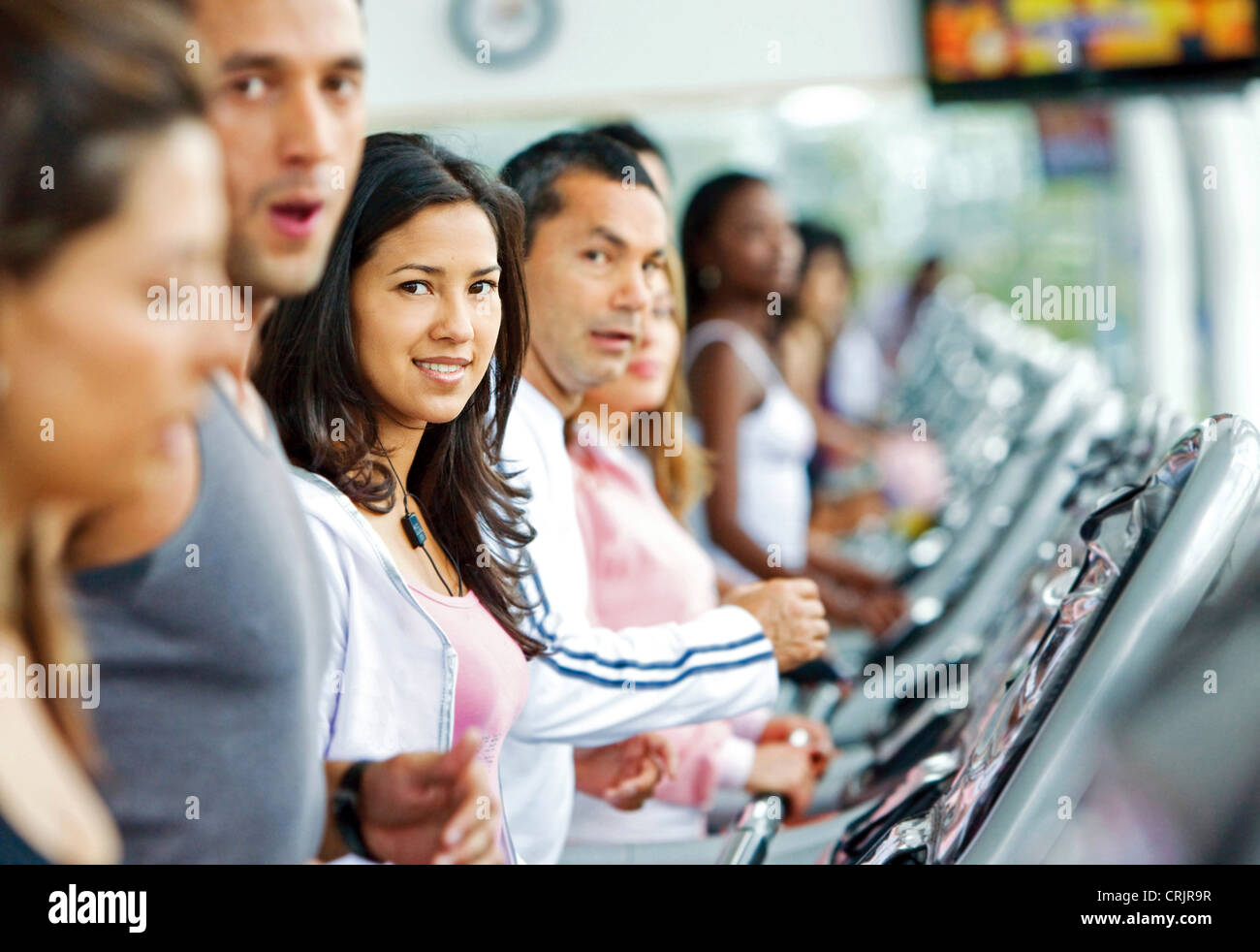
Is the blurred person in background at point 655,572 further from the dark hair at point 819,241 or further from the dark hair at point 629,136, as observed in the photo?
the dark hair at point 819,241

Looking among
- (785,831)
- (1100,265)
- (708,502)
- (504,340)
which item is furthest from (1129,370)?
(504,340)

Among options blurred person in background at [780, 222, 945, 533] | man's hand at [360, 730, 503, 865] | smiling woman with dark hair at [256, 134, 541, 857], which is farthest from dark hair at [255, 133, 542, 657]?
blurred person in background at [780, 222, 945, 533]

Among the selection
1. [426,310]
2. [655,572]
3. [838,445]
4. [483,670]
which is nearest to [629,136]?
[426,310]

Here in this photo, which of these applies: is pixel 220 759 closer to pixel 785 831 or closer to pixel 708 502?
pixel 785 831

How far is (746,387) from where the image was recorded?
2.11m

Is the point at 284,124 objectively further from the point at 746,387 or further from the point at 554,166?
the point at 746,387

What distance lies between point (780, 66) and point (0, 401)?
5.46 ft

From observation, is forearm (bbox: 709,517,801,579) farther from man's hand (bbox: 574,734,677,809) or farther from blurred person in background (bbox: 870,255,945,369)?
blurred person in background (bbox: 870,255,945,369)

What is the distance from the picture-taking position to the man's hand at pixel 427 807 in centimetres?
101

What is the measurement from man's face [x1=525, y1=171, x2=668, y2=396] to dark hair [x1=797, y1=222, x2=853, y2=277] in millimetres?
2763

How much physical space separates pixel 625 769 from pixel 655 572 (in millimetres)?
205

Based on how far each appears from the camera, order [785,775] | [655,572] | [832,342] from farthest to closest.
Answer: [832,342], [785,775], [655,572]

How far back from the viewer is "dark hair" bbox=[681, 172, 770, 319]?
2066mm

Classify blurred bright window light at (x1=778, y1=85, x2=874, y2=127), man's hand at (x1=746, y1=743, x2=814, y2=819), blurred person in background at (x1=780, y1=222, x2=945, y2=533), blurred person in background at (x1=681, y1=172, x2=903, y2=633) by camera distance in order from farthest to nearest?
blurred person in background at (x1=780, y1=222, x2=945, y2=533)
blurred bright window light at (x1=778, y1=85, x2=874, y2=127)
blurred person in background at (x1=681, y1=172, x2=903, y2=633)
man's hand at (x1=746, y1=743, x2=814, y2=819)
